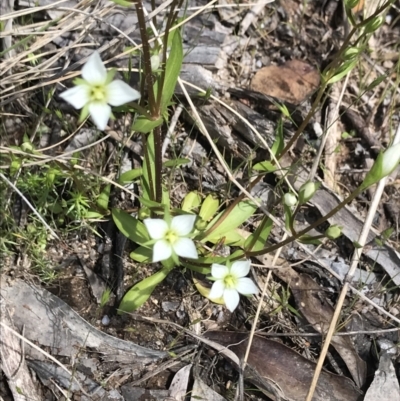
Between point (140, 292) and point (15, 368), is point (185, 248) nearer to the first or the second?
point (140, 292)

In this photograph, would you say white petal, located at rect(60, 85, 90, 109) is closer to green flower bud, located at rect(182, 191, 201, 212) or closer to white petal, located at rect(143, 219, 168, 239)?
white petal, located at rect(143, 219, 168, 239)

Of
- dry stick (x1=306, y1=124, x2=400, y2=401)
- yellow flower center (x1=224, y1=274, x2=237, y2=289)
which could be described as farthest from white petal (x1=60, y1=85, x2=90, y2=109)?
dry stick (x1=306, y1=124, x2=400, y2=401)

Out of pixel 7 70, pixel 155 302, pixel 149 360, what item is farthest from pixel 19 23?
pixel 149 360

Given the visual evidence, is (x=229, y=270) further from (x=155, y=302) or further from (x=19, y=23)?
(x=19, y=23)

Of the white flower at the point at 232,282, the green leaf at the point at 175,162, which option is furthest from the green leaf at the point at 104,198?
the white flower at the point at 232,282

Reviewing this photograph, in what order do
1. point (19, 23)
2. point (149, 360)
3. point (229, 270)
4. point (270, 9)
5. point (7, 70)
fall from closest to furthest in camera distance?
point (229, 270)
point (149, 360)
point (7, 70)
point (19, 23)
point (270, 9)

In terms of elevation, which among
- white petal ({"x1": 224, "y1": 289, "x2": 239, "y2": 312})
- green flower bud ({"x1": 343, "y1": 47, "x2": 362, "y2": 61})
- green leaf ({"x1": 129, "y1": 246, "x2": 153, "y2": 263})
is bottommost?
green leaf ({"x1": 129, "y1": 246, "x2": 153, "y2": 263})
